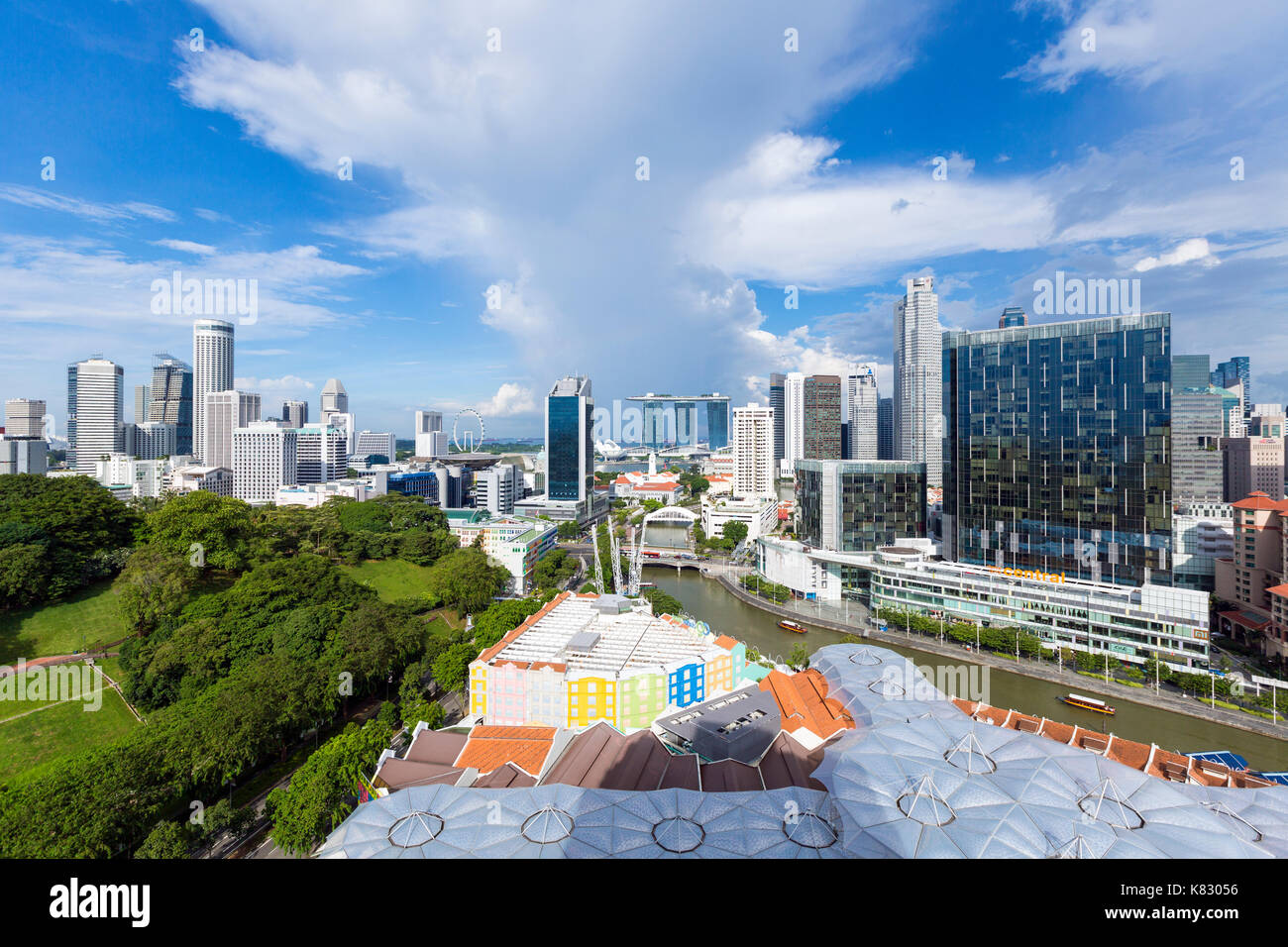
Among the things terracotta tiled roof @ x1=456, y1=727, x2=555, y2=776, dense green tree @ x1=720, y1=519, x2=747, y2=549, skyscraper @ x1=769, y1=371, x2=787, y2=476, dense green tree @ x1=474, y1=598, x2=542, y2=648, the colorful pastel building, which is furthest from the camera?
skyscraper @ x1=769, y1=371, x2=787, y2=476

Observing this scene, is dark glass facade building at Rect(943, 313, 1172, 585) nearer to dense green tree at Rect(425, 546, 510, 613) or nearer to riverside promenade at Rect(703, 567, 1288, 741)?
riverside promenade at Rect(703, 567, 1288, 741)

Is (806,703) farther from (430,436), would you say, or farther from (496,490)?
(430,436)

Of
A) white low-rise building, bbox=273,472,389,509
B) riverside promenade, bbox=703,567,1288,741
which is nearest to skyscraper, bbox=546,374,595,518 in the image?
white low-rise building, bbox=273,472,389,509

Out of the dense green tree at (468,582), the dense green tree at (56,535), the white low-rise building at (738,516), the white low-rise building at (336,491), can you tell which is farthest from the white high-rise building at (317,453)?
the dense green tree at (468,582)

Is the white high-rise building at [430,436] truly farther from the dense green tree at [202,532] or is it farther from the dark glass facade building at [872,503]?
the dark glass facade building at [872,503]

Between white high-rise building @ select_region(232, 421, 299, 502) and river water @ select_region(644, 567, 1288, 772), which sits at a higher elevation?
white high-rise building @ select_region(232, 421, 299, 502)

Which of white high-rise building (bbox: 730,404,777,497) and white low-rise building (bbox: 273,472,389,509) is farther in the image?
white high-rise building (bbox: 730,404,777,497)

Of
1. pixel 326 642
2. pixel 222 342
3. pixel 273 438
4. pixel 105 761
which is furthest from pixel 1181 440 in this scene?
pixel 222 342
